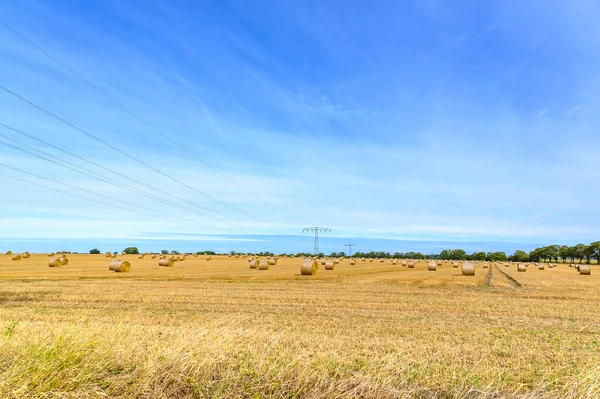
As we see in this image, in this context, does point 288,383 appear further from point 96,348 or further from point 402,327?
point 402,327

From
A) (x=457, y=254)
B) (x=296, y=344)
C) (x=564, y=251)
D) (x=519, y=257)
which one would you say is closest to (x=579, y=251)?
(x=564, y=251)

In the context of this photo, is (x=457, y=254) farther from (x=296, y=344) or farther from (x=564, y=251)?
(x=296, y=344)

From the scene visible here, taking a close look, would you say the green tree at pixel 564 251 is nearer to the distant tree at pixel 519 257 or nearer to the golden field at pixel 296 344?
the distant tree at pixel 519 257

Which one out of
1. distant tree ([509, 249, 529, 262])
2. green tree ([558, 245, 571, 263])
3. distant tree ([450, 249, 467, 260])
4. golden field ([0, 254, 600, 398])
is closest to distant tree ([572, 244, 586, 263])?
green tree ([558, 245, 571, 263])

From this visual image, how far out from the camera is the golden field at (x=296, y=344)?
15.9 feet

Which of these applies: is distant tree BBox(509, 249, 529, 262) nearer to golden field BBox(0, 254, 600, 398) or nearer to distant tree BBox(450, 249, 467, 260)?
distant tree BBox(450, 249, 467, 260)

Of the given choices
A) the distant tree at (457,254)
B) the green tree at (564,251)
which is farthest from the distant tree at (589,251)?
the distant tree at (457,254)

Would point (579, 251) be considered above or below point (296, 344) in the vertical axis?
above

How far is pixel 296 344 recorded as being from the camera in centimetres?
983

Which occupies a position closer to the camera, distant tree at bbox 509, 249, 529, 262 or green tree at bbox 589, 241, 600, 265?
green tree at bbox 589, 241, 600, 265

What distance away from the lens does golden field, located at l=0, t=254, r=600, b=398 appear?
4844 millimetres

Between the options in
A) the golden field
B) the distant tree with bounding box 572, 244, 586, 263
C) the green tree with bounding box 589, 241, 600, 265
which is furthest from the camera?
the distant tree with bounding box 572, 244, 586, 263

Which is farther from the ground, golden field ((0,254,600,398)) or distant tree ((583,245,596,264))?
distant tree ((583,245,596,264))

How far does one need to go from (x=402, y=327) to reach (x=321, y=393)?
9294mm
